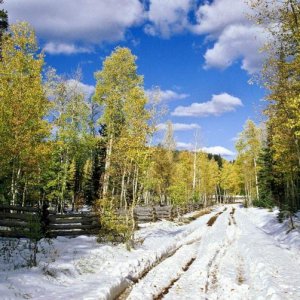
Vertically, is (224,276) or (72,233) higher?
(72,233)

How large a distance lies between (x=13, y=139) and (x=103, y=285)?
11.6m

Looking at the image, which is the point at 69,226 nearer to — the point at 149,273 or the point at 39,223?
the point at 39,223

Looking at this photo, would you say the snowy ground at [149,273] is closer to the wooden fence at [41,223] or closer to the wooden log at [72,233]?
the wooden log at [72,233]

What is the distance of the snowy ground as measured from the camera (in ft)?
31.2

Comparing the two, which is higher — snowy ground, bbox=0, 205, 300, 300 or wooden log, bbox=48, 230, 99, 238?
wooden log, bbox=48, 230, 99, 238

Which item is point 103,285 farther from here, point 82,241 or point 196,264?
point 82,241

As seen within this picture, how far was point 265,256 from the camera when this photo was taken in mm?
14711

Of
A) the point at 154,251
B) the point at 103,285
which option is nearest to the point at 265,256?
the point at 154,251

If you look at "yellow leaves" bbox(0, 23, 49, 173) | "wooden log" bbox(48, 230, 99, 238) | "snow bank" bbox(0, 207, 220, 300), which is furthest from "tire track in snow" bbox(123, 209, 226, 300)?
"yellow leaves" bbox(0, 23, 49, 173)

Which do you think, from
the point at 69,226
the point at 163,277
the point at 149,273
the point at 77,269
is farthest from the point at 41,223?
the point at 163,277

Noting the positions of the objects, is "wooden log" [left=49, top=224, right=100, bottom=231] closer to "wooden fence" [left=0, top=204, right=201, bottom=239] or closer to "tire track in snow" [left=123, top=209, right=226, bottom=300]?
"wooden fence" [left=0, top=204, right=201, bottom=239]

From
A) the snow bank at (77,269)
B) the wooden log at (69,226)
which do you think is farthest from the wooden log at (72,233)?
the snow bank at (77,269)

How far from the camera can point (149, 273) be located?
12.5 meters

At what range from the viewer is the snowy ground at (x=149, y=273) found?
9.50 metres
